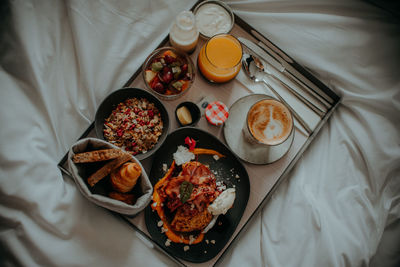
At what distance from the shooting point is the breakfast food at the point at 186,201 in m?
0.94

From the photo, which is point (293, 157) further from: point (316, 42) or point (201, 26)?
point (201, 26)

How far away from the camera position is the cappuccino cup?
3.26 feet

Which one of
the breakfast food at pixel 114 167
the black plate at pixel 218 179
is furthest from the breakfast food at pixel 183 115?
the breakfast food at pixel 114 167

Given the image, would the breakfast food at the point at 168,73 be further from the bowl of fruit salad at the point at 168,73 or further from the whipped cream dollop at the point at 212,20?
the whipped cream dollop at the point at 212,20

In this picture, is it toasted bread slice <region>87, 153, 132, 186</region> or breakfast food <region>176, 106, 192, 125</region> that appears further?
breakfast food <region>176, 106, 192, 125</region>

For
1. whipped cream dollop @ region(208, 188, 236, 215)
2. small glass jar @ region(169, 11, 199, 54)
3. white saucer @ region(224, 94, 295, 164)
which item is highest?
small glass jar @ region(169, 11, 199, 54)

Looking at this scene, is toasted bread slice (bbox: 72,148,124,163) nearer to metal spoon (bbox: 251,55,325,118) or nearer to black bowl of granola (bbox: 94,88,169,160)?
black bowl of granola (bbox: 94,88,169,160)

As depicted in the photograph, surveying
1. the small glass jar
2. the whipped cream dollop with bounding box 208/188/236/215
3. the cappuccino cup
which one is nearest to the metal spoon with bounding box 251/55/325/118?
the cappuccino cup

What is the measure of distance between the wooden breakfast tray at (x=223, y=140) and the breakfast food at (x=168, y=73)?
5 cm

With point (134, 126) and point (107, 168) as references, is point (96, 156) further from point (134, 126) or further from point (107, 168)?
point (134, 126)

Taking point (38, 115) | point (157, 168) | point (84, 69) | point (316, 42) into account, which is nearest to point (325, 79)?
point (316, 42)

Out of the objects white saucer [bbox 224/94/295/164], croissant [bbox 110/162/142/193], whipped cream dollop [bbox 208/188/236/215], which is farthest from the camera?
white saucer [bbox 224/94/295/164]

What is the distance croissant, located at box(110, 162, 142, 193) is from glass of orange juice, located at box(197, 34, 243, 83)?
0.46 meters

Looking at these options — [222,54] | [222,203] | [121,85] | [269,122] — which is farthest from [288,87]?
[121,85]
